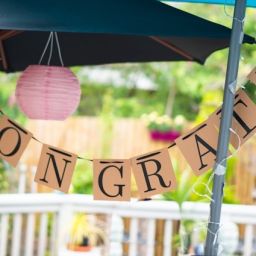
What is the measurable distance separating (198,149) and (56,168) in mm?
422

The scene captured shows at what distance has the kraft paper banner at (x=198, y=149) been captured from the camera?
1.80m


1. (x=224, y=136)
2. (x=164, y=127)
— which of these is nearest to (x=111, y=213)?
(x=224, y=136)

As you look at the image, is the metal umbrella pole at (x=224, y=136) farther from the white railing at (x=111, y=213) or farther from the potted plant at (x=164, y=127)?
the potted plant at (x=164, y=127)

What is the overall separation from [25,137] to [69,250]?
5.92ft

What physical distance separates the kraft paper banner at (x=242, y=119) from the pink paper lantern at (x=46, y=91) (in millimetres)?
635

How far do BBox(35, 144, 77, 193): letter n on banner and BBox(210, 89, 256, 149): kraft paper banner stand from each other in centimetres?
44

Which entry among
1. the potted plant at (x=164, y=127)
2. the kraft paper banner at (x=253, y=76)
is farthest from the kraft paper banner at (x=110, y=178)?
the potted plant at (x=164, y=127)

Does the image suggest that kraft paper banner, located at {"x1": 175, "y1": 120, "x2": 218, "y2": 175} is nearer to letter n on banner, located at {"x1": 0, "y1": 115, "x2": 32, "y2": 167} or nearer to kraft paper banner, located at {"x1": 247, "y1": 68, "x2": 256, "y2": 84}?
kraft paper banner, located at {"x1": 247, "y1": 68, "x2": 256, "y2": 84}

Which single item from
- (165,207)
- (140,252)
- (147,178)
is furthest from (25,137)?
(140,252)

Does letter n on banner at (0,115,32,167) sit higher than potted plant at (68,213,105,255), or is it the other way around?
letter n on banner at (0,115,32,167)

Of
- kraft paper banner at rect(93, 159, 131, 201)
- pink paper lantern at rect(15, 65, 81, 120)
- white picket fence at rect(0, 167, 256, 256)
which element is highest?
pink paper lantern at rect(15, 65, 81, 120)

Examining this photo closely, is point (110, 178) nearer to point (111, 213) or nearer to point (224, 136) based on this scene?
point (224, 136)


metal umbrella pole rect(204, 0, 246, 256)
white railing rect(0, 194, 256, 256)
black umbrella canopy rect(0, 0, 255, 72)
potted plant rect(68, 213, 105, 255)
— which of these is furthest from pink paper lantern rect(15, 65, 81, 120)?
potted plant rect(68, 213, 105, 255)

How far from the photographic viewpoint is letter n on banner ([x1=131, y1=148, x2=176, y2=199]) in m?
1.84
